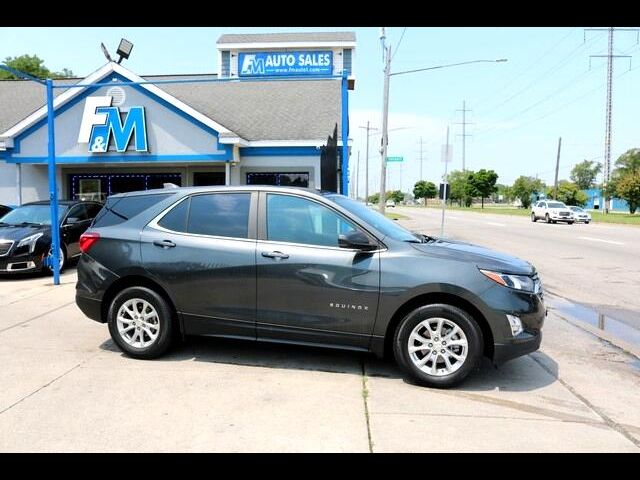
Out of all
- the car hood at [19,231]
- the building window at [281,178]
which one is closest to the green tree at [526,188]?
the building window at [281,178]

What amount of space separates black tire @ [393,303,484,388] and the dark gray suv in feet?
0.03

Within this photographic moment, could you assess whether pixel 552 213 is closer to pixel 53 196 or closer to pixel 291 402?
pixel 53 196

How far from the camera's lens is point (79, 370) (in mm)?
5090

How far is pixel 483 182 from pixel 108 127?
89.5 meters

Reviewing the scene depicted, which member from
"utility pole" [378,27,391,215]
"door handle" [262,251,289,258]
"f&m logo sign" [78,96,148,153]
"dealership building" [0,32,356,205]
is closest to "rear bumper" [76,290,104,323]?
"door handle" [262,251,289,258]

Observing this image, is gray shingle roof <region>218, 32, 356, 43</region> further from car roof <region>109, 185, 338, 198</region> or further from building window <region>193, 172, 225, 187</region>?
car roof <region>109, 185, 338, 198</region>

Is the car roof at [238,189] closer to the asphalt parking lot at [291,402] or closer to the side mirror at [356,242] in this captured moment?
the side mirror at [356,242]

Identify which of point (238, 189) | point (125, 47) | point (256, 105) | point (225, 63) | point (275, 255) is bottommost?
point (275, 255)

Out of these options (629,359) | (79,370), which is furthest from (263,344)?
(629,359)

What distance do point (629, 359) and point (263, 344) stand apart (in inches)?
156

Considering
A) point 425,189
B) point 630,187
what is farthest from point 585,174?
point 630,187

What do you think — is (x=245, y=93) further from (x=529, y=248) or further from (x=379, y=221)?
(x=379, y=221)

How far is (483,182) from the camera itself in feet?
320

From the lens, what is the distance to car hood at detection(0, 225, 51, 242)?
1037cm
